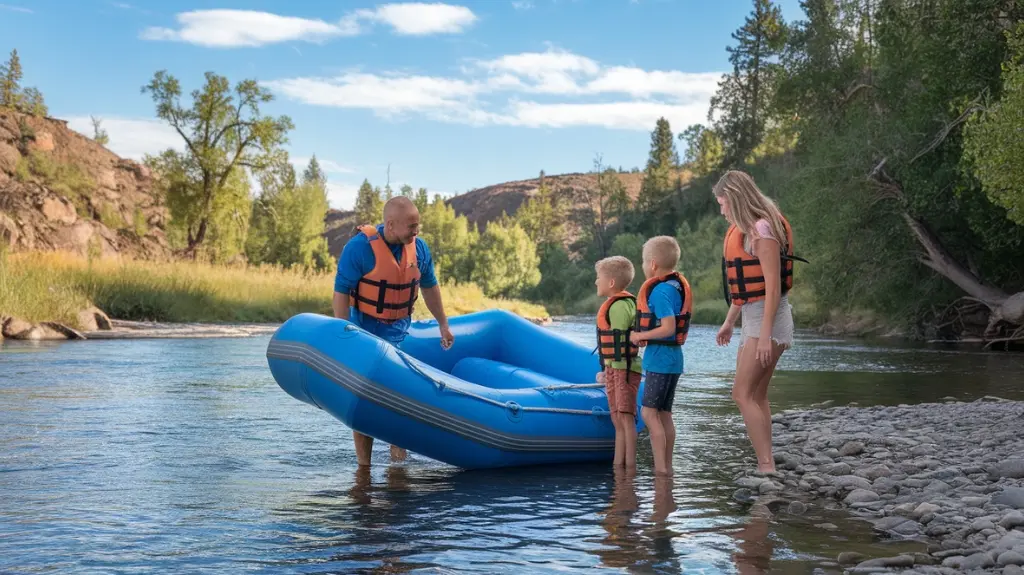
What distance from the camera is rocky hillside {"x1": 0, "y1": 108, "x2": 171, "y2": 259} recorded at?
1299 inches

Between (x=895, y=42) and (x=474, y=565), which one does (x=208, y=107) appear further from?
(x=474, y=565)

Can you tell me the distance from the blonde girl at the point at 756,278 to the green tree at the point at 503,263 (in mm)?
48165

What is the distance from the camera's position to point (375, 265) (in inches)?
205

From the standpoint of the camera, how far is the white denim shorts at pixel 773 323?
4.56 metres

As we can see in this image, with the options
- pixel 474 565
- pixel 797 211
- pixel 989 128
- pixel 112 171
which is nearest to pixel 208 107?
pixel 112 171

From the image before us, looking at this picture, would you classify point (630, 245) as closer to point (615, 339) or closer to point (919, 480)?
point (615, 339)

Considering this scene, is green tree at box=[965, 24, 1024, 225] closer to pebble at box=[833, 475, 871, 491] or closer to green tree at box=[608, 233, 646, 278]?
pebble at box=[833, 475, 871, 491]

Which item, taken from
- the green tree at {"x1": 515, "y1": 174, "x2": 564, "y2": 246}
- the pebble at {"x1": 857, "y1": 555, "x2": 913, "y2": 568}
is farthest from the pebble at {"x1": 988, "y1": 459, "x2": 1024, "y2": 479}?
the green tree at {"x1": 515, "y1": 174, "x2": 564, "y2": 246}

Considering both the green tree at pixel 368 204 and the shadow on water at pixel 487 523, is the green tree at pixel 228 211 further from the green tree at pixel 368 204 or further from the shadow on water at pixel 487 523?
the shadow on water at pixel 487 523

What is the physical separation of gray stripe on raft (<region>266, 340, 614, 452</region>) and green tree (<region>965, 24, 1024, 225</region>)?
30.2 feet

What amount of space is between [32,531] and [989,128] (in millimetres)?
12327

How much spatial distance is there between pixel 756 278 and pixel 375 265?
1.99 metres

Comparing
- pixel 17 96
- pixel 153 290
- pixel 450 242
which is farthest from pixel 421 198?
pixel 153 290

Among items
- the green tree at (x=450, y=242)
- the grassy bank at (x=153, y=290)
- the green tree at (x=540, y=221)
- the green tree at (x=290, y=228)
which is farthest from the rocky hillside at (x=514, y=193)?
the grassy bank at (x=153, y=290)
